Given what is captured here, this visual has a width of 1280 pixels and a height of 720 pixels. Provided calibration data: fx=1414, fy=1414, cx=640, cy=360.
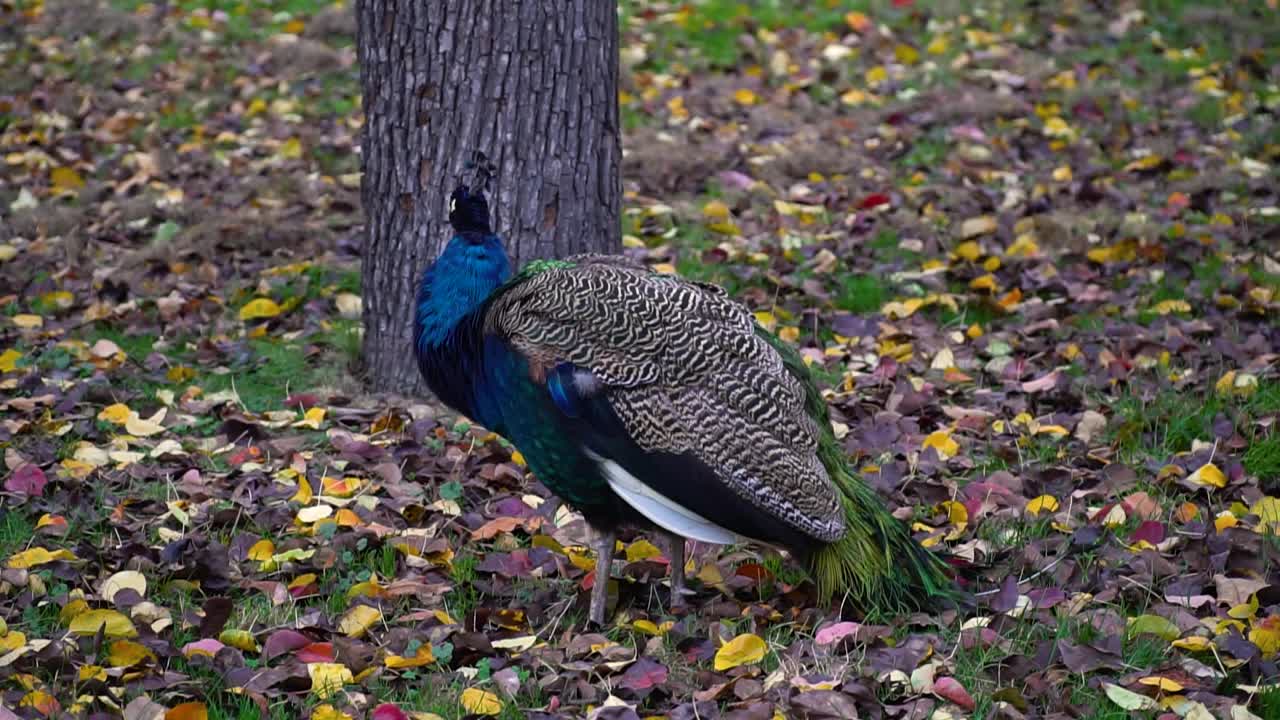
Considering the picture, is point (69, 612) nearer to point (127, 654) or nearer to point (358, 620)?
point (127, 654)

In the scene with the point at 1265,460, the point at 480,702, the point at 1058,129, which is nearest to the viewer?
the point at 480,702

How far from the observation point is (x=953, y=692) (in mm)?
3494

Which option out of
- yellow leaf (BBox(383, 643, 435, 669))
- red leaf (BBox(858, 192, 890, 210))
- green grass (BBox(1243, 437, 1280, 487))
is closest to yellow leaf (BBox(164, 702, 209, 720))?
yellow leaf (BBox(383, 643, 435, 669))

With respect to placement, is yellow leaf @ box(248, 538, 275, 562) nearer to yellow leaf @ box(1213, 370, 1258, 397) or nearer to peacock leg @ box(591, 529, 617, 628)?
peacock leg @ box(591, 529, 617, 628)

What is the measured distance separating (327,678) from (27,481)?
171 centimetres

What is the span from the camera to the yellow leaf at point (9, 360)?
5.75 m

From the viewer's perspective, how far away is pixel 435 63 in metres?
5.19

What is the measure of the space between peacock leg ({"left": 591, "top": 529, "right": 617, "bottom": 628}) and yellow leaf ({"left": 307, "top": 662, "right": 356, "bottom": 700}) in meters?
0.73

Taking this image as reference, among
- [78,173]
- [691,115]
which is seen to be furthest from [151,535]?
[691,115]

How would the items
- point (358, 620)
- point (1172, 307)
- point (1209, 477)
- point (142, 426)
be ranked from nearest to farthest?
point (358, 620) < point (1209, 477) < point (142, 426) < point (1172, 307)

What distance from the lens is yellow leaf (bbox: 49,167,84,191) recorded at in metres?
7.93

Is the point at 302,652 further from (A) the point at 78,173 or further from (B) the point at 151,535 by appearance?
(A) the point at 78,173

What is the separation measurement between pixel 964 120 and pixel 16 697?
6441mm

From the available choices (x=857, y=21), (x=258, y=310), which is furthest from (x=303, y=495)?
(x=857, y=21)
